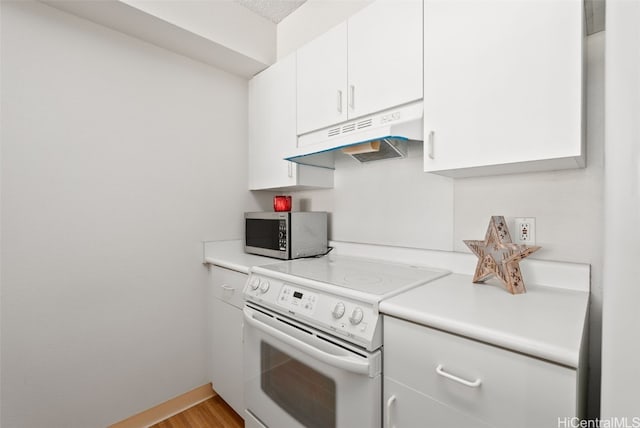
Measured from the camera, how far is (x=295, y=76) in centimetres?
172

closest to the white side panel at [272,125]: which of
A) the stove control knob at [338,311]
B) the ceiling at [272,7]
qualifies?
the ceiling at [272,7]

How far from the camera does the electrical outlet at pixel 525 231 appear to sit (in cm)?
117

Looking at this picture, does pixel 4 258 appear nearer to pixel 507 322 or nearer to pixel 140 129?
pixel 140 129

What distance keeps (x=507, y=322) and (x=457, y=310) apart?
125 mm

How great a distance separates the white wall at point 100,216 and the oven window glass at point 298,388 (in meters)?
0.78

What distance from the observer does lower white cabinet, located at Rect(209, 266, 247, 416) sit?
5.20 ft

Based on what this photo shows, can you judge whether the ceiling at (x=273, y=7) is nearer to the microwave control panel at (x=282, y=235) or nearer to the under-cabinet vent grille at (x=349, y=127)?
the under-cabinet vent grille at (x=349, y=127)

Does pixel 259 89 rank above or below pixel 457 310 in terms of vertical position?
above

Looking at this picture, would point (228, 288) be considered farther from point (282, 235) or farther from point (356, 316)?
point (356, 316)

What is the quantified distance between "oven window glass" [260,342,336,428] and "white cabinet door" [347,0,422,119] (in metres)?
1.13

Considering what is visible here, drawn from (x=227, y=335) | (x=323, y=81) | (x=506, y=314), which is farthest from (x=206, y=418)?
A: (x=323, y=81)

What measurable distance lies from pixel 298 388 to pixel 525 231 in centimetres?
111

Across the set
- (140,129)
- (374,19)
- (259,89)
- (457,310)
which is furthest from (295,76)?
(457,310)

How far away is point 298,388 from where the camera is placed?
1180mm
